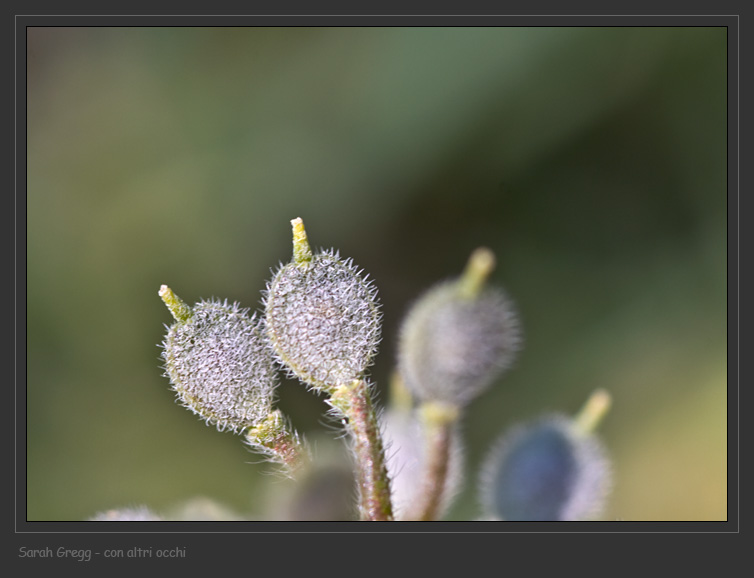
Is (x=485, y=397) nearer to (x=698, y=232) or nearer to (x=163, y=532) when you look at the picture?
(x=698, y=232)

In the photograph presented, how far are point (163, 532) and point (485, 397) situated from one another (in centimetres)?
467

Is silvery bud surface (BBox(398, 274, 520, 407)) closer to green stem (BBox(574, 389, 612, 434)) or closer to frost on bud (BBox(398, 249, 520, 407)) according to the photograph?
frost on bud (BBox(398, 249, 520, 407))

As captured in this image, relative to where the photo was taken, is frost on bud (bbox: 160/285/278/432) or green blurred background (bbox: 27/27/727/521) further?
green blurred background (bbox: 27/27/727/521)

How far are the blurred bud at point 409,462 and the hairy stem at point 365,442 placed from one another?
76 centimetres

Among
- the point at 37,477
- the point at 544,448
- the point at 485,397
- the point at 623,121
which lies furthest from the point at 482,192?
the point at 37,477

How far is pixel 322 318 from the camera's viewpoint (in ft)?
8.55

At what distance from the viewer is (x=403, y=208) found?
24.3ft

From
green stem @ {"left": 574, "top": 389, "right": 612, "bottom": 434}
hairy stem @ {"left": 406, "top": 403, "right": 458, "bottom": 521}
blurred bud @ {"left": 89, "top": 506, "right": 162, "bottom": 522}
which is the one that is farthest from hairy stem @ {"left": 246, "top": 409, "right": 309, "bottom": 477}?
green stem @ {"left": 574, "top": 389, "right": 612, "bottom": 434}

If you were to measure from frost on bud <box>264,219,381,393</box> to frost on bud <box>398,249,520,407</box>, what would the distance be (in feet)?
3.44

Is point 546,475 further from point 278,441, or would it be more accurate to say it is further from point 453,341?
point 278,441

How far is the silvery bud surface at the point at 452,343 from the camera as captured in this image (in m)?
3.66

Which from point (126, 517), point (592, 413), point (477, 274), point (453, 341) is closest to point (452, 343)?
point (453, 341)

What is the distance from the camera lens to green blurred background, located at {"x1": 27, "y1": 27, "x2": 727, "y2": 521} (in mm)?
7125

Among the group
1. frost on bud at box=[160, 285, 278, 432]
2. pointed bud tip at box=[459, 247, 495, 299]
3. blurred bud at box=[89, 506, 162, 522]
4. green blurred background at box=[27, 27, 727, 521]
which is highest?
green blurred background at box=[27, 27, 727, 521]
